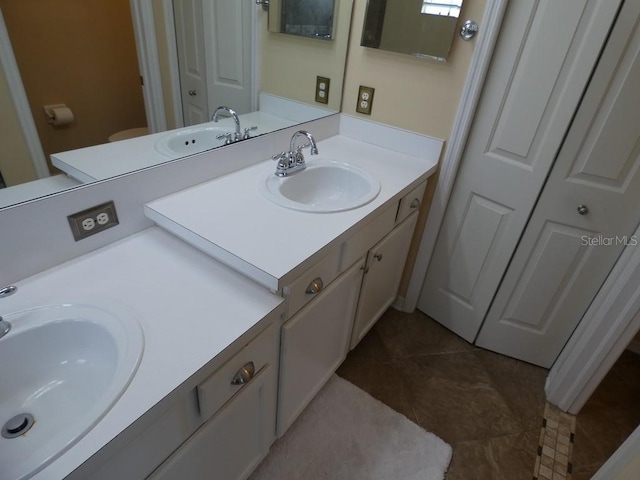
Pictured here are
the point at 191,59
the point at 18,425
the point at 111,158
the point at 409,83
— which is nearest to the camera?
the point at 18,425

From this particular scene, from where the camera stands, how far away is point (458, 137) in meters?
1.61

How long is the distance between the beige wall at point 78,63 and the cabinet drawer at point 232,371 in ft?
2.15

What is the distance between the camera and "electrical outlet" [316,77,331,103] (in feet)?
5.82

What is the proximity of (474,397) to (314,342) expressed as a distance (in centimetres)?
91

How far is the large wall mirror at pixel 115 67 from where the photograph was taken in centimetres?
79

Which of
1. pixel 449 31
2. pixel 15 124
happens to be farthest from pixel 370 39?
pixel 15 124

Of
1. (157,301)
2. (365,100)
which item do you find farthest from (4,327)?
(365,100)

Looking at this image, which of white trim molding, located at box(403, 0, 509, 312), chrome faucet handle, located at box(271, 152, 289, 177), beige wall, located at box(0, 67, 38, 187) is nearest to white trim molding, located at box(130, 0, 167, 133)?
beige wall, located at box(0, 67, 38, 187)

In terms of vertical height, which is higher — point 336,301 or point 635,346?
point 336,301

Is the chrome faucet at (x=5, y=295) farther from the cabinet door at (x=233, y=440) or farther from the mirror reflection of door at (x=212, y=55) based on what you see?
the mirror reflection of door at (x=212, y=55)

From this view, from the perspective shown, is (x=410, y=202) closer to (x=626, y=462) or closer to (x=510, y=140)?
(x=510, y=140)

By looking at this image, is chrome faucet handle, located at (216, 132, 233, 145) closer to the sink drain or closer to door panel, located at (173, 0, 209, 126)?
door panel, located at (173, 0, 209, 126)

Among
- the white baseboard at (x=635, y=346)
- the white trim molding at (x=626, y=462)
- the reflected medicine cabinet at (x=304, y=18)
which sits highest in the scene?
the reflected medicine cabinet at (x=304, y=18)

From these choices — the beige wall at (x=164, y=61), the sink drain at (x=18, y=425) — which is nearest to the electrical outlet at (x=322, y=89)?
the beige wall at (x=164, y=61)
